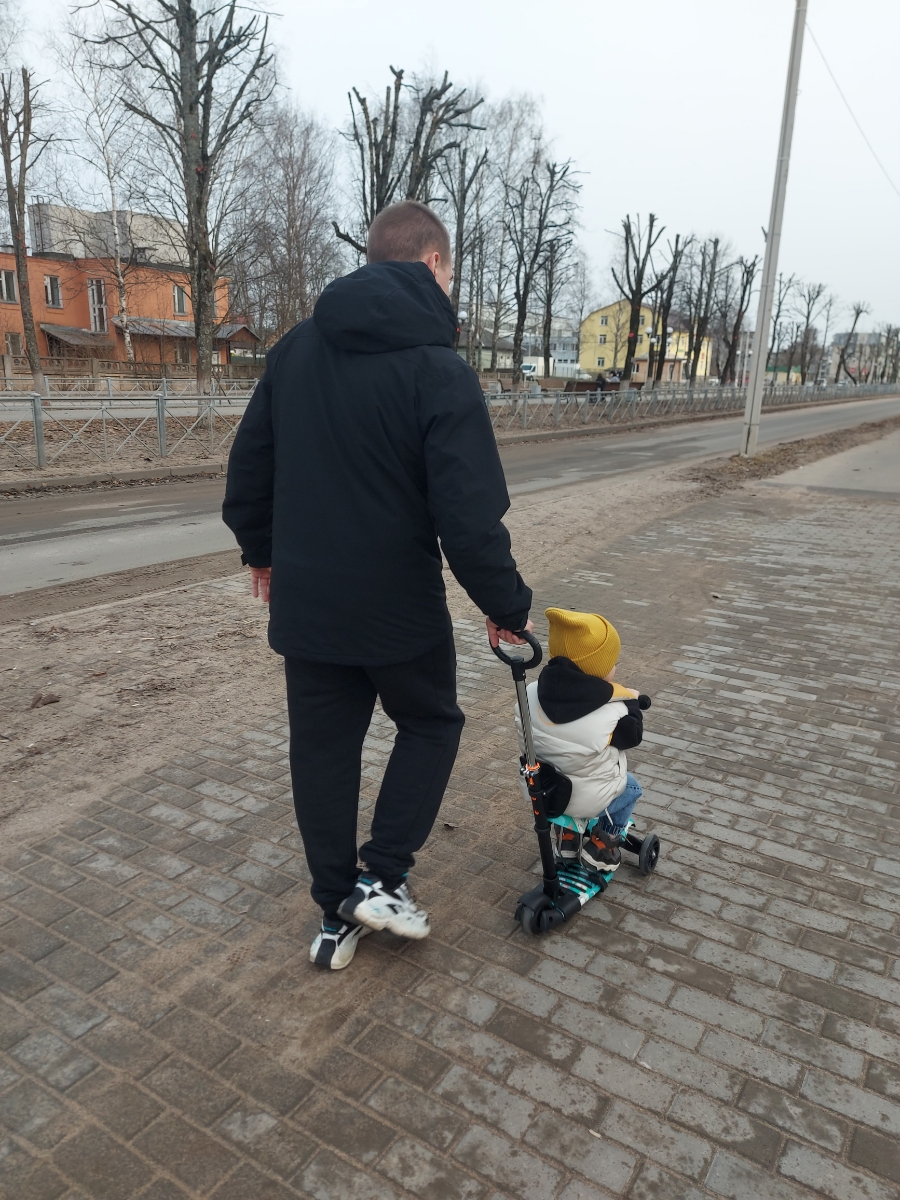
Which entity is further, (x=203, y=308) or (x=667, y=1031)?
(x=203, y=308)

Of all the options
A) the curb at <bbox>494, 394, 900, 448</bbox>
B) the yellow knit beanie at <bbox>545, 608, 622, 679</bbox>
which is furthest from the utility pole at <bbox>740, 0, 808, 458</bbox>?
the yellow knit beanie at <bbox>545, 608, 622, 679</bbox>

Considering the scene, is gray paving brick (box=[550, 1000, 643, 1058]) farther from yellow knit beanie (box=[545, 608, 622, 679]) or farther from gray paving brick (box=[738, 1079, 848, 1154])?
yellow knit beanie (box=[545, 608, 622, 679])

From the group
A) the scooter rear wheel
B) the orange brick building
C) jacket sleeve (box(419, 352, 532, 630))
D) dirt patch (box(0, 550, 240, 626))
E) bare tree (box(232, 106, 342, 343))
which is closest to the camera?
jacket sleeve (box(419, 352, 532, 630))

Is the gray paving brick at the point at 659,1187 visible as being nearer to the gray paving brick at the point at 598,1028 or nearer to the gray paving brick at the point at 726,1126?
the gray paving brick at the point at 726,1126

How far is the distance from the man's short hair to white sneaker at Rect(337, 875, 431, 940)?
5.90 feet

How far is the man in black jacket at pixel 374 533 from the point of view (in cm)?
218

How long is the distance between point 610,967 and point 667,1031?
0.91 ft

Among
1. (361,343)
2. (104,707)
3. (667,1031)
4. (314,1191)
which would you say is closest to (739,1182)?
(667,1031)

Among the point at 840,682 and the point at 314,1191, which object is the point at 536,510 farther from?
the point at 314,1191

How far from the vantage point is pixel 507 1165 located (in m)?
1.88

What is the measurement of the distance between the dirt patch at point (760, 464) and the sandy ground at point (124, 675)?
7346mm

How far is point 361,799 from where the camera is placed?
140 inches

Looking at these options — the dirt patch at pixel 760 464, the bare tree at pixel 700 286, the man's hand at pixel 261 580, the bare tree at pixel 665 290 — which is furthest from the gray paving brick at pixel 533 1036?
the bare tree at pixel 700 286

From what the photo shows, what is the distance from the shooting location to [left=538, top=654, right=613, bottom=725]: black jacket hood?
2705 millimetres
